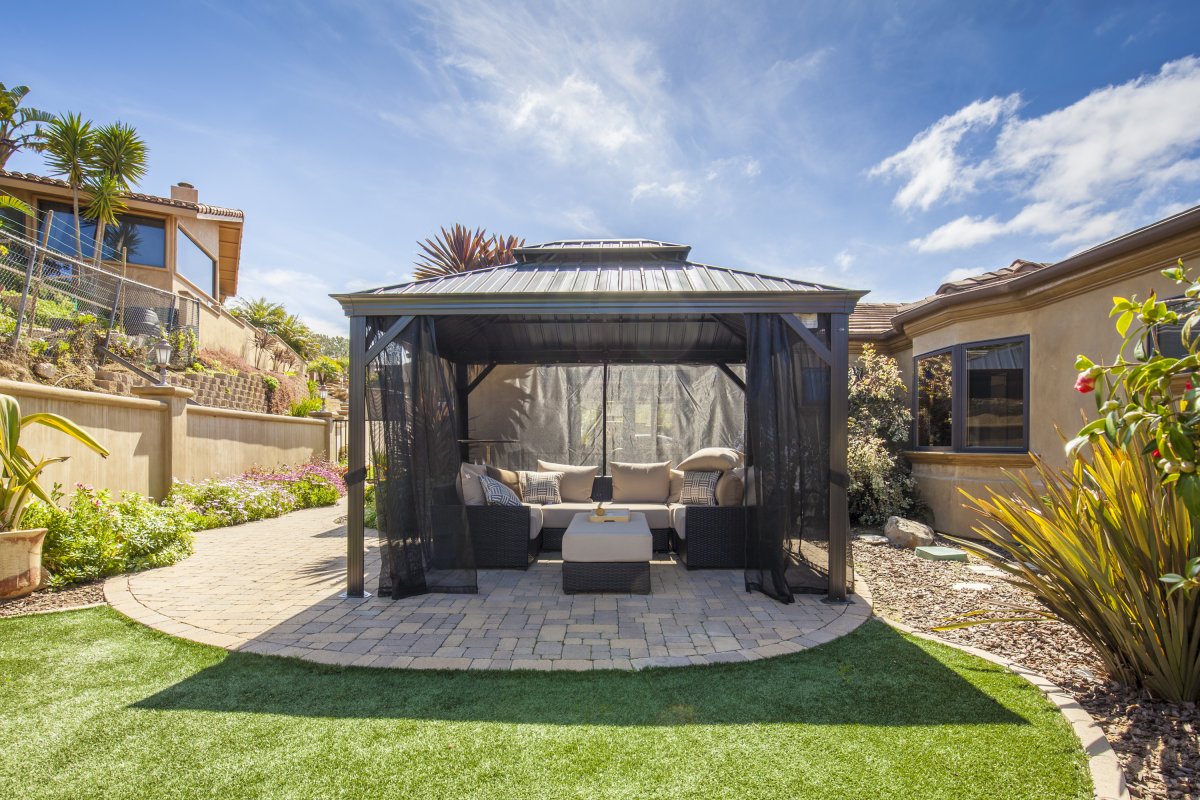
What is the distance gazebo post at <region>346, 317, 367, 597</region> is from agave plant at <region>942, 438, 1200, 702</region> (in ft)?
14.5

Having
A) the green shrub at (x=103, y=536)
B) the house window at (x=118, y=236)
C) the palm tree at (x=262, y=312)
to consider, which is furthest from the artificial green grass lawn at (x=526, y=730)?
the palm tree at (x=262, y=312)

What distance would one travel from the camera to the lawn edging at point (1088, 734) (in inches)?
90.3

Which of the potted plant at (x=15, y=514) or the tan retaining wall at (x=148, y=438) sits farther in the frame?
the tan retaining wall at (x=148, y=438)

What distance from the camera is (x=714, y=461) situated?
22.9ft

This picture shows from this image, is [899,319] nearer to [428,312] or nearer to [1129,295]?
[1129,295]

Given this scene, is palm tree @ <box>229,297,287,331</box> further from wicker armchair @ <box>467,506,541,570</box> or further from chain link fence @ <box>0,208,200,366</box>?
wicker armchair @ <box>467,506,541,570</box>

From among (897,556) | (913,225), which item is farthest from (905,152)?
(897,556)

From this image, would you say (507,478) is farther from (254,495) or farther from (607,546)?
(254,495)

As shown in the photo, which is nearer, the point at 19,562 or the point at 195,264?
the point at 19,562

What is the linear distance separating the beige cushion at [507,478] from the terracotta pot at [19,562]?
3964 millimetres

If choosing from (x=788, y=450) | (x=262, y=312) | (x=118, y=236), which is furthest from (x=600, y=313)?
(x=262, y=312)

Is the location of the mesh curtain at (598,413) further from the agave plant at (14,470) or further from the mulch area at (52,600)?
the agave plant at (14,470)

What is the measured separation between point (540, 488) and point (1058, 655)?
5203mm

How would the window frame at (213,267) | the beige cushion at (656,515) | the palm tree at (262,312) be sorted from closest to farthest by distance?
the beige cushion at (656,515), the window frame at (213,267), the palm tree at (262,312)
